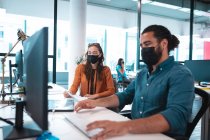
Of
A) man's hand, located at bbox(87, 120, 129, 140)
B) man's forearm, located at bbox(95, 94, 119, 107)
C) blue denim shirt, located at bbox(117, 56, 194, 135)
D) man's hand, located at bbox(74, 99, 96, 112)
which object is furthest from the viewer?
man's forearm, located at bbox(95, 94, 119, 107)

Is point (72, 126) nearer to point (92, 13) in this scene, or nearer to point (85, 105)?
point (85, 105)

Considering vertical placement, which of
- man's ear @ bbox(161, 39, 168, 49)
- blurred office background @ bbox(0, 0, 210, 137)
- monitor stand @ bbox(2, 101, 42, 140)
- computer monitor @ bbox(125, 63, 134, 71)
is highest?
blurred office background @ bbox(0, 0, 210, 137)

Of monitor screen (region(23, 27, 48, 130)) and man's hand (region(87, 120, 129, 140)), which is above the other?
monitor screen (region(23, 27, 48, 130))

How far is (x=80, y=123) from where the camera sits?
3.75 ft

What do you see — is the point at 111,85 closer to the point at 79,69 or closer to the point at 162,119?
the point at 79,69

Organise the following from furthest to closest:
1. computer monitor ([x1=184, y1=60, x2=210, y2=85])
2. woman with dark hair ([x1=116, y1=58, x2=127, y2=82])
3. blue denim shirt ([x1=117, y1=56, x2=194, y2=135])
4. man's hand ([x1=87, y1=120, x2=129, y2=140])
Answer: woman with dark hair ([x1=116, y1=58, x2=127, y2=82]) < computer monitor ([x1=184, y1=60, x2=210, y2=85]) < blue denim shirt ([x1=117, y1=56, x2=194, y2=135]) < man's hand ([x1=87, y1=120, x2=129, y2=140])

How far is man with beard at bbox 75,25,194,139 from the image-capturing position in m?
1.02

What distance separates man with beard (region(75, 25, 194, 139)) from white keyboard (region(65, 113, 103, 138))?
0.13ft

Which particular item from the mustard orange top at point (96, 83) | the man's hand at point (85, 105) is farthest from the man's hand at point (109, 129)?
the mustard orange top at point (96, 83)

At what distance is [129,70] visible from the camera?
7801 mm

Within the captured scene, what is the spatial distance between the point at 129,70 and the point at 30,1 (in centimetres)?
422

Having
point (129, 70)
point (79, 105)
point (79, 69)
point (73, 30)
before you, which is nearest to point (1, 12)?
point (73, 30)

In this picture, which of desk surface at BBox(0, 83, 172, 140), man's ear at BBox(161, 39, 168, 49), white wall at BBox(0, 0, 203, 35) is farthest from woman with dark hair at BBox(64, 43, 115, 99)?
white wall at BBox(0, 0, 203, 35)

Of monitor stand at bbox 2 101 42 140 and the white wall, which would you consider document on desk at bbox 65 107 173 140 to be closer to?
monitor stand at bbox 2 101 42 140
